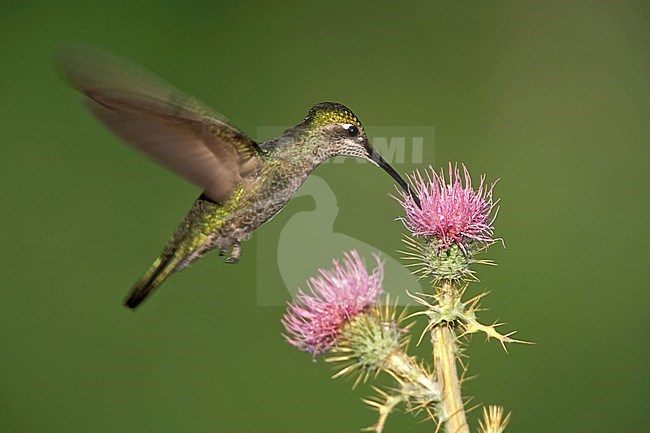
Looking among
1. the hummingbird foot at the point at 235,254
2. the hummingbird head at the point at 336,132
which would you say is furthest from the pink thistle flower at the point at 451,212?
the hummingbird foot at the point at 235,254

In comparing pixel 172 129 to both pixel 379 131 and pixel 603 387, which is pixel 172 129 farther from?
pixel 603 387

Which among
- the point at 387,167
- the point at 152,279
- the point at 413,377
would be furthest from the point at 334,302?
the point at 152,279

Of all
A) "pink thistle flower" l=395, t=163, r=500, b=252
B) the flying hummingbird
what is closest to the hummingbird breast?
the flying hummingbird

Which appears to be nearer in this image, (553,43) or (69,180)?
(69,180)

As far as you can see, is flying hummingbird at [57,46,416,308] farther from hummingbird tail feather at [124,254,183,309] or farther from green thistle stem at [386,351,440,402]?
green thistle stem at [386,351,440,402]

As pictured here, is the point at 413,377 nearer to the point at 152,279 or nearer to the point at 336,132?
the point at 336,132

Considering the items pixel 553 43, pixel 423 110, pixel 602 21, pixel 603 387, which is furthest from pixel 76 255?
pixel 602 21

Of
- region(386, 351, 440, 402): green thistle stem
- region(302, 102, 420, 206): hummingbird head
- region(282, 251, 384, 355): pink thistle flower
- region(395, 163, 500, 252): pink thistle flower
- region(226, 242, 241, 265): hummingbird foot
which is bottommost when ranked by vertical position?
region(386, 351, 440, 402): green thistle stem
